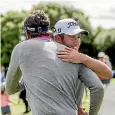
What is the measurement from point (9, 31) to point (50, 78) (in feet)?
217

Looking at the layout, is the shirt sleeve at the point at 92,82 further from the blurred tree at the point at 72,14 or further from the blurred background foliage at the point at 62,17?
the blurred tree at the point at 72,14

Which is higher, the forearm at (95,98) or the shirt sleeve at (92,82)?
the shirt sleeve at (92,82)

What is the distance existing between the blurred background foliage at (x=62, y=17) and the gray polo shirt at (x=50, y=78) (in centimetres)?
5439

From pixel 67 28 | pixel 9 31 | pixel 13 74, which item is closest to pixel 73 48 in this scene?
pixel 67 28

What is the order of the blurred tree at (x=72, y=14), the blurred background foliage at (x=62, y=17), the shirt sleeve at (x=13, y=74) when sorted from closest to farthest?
the shirt sleeve at (x=13, y=74) → the blurred background foliage at (x=62, y=17) → the blurred tree at (x=72, y=14)

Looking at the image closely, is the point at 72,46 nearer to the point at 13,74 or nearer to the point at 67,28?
the point at 67,28

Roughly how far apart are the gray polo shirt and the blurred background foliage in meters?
54.4

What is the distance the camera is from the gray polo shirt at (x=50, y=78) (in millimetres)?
3129

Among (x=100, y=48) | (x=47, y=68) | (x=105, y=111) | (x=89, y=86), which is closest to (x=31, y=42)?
(x=47, y=68)

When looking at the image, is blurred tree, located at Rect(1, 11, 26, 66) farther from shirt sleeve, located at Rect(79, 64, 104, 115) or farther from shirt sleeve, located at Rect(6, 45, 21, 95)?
shirt sleeve, located at Rect(79, 64, 104, 115)

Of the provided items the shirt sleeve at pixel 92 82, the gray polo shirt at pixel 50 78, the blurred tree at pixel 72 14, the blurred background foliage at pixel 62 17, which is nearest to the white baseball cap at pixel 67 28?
the gray polo shirt at pixel 50 78

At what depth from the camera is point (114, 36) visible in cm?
6106

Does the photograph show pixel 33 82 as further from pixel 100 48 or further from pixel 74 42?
pixel 100 48

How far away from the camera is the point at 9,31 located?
68.9 meters
